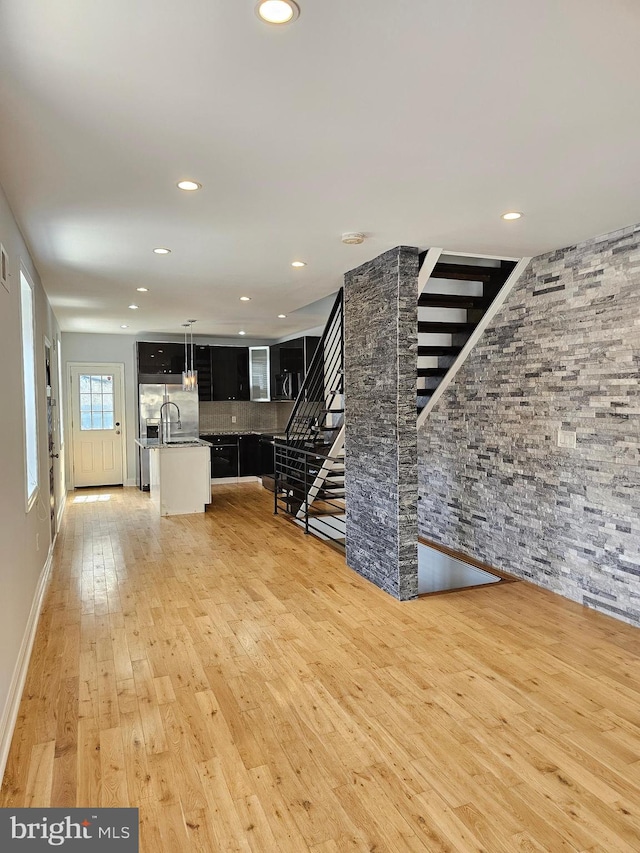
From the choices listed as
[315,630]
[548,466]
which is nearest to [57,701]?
[315,630]

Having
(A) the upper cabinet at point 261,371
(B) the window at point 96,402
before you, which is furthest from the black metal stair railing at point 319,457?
(B) the window at point 96,402

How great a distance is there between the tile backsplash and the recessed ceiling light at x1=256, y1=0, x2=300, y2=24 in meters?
8.79

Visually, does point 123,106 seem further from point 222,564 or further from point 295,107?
point 222,564

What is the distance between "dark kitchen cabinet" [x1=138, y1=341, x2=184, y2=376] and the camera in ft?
30.5

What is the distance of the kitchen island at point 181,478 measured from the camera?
7332 mm

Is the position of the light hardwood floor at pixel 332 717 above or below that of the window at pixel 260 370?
below

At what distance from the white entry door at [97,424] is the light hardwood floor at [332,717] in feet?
16.8

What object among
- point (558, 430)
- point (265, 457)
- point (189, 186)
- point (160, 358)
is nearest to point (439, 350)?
point (558, 430)

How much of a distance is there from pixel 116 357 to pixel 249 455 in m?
2.82

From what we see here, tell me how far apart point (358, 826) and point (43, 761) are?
4.41ft

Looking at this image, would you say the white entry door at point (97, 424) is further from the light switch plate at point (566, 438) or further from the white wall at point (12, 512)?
the light switch plate at point (566, 438)

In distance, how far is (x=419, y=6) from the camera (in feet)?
5.04

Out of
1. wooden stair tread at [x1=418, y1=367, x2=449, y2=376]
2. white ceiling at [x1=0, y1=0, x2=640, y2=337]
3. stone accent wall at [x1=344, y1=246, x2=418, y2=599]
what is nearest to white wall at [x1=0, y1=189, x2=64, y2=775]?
white ceiling at [x1=0, y1=0, x2=640, y2=337]

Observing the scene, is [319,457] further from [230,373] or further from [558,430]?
[230,373]
